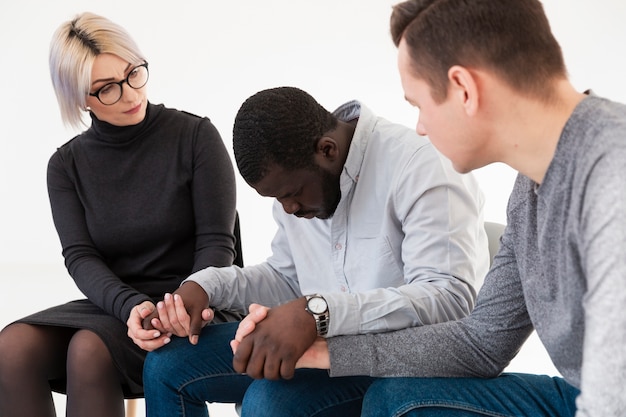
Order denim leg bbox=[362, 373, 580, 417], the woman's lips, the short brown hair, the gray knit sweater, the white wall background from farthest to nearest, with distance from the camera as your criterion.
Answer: the white wall background < the woman's lips < denim leg bbox=[362, 373, 580, 417] < the short brown hair < the gray knit sweater

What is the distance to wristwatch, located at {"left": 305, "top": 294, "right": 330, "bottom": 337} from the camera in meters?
1.41

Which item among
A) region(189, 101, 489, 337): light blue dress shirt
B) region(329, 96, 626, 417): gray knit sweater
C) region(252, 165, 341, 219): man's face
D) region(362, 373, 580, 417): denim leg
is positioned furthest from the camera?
region(252, 165, 341, 219): man's face

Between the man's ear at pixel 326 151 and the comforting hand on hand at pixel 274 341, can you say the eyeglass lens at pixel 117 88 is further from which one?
the comforting hand on hand at pixel 274 341

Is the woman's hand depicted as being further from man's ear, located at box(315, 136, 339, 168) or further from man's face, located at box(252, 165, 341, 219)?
man's ear, located at box(315, 136, 339, 168)

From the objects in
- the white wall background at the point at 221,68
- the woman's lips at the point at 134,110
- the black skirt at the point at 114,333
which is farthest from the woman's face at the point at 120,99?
the white wall background at the point at 221,68

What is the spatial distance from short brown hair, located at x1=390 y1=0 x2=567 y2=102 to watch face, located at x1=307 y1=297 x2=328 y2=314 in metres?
0.49

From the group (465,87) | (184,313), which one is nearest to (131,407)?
(184,313)

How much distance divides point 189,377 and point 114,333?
13.0 inches

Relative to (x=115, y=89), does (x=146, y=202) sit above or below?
below

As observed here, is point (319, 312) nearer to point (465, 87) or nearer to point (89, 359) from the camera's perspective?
point (465, 87)

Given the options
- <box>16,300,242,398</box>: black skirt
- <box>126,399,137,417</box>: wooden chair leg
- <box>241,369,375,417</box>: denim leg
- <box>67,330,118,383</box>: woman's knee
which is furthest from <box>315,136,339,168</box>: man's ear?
<box>126,399,137,417</box>: wooden chair leg

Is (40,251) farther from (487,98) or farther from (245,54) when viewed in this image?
(487,98)

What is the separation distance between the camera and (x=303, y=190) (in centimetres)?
162

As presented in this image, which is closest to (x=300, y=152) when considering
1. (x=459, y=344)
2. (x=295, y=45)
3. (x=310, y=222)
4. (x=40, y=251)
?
(x=310, y=222)
